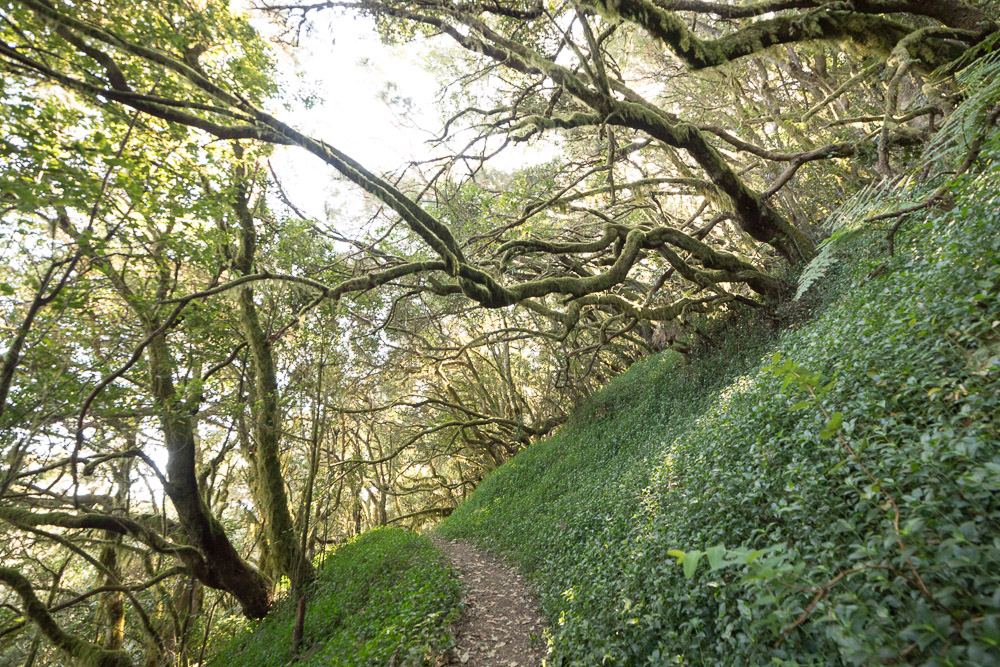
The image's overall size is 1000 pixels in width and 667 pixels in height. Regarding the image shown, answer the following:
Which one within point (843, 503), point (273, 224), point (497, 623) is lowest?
point (497, 623)

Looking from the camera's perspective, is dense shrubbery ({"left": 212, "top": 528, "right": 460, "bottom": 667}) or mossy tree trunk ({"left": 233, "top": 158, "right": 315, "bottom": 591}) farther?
mossy tree trunk ({"left": 233, "top": 158, "right": 315, "bottom": 591})

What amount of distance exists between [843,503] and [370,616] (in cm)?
704

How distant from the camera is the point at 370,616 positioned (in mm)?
7270

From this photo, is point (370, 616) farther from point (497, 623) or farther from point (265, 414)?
point (265, 414)

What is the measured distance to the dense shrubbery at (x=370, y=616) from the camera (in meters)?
5.80

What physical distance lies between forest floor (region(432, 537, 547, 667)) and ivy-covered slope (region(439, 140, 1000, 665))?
373 mm

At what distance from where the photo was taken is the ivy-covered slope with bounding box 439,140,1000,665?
2.00 metres

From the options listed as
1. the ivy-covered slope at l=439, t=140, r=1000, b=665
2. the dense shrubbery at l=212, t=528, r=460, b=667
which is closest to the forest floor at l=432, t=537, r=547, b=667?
the dense shrubbery at l=212, t=528, r=460, b=667

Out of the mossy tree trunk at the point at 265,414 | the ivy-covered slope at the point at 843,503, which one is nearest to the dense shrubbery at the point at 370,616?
the mossy tree trunk at the point at 265,414

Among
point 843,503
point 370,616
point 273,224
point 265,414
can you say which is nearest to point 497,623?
point 370,616

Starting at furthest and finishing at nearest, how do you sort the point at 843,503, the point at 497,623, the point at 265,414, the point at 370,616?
the point at 265,414 → the point at 370,616 → the point at 497,623 → the point at 843,503

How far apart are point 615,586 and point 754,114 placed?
10.9m

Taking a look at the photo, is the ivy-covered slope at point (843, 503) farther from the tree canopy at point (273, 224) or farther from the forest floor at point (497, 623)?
the tree canopy at point (273, 224)

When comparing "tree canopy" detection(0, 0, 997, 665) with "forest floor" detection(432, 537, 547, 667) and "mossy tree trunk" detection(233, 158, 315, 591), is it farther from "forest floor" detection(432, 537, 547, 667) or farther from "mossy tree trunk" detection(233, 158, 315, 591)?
"forest floor" detection(432, 537, 547, 667)
